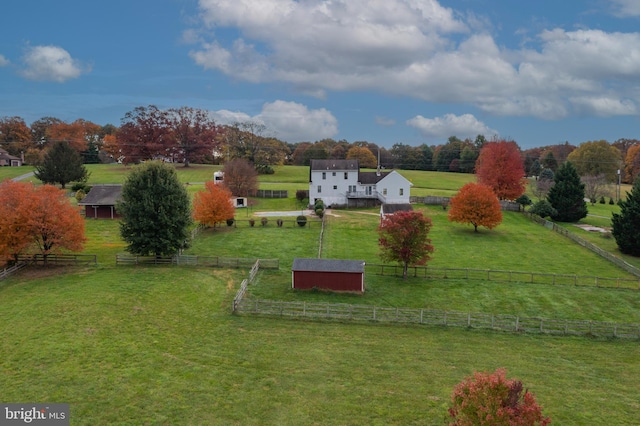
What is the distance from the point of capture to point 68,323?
87.3ft

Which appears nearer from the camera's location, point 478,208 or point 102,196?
point 478,208

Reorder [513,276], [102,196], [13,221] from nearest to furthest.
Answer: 1. [13,221]
2. [513,276]
3. [102,196]

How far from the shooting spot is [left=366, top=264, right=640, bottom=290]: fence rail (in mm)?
38406

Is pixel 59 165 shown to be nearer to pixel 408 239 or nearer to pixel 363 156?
pixel 408 239

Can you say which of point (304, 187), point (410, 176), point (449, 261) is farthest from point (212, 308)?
point (410, 176)

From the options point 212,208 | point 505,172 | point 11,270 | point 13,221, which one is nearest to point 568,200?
point 505,172

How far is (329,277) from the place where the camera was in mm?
35219

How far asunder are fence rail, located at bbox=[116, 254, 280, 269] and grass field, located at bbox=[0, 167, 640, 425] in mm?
1328

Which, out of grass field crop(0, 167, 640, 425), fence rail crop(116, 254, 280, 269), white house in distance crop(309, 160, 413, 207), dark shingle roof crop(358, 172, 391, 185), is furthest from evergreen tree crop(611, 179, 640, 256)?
fence rail crop(116, 254, 280, 269)

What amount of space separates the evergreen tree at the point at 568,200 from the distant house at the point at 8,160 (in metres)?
126

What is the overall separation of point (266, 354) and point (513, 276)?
81.2 ft

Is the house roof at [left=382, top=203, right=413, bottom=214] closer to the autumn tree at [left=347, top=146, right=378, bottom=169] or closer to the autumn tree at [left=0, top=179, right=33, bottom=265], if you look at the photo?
the autumn tree at [left=0, top=179, right=33, bottom=265]

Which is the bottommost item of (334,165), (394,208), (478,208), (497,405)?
(497,405)

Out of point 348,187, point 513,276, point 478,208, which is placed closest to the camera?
point 513,276
